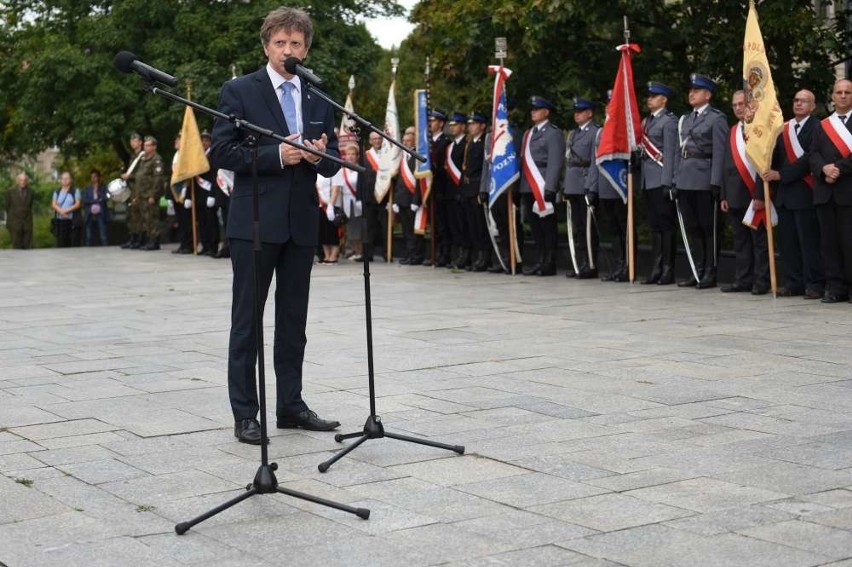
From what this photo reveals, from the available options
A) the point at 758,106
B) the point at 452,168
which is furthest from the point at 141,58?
the point at 758,106

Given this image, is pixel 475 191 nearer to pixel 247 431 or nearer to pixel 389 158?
pixel 389 158

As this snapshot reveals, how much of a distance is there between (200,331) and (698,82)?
20.6 ft

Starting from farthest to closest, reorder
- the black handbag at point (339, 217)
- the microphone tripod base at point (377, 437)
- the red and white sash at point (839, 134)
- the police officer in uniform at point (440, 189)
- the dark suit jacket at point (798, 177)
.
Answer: the black handbag at point (339, 217), the police officer in uniform at point (440, 189), the dark suit jacket at point (798, 177), the red and white sash at point (839, 134), the microphone tripod base at point (377, 437)

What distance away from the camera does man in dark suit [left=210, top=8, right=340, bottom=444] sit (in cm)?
707

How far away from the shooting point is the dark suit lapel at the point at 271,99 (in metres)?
7.23

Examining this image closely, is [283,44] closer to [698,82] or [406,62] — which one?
[698,82]

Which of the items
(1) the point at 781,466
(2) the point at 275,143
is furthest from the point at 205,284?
(1) the point at 781,466

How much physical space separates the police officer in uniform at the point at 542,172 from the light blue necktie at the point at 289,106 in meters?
10.4

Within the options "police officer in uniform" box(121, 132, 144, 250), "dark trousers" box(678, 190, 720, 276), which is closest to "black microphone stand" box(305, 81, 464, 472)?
"dark trousers" box(678, 190, 720, 276)

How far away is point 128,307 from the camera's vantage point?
15.0 metres

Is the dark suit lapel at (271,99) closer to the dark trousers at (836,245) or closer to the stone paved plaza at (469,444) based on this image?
the stone paved plaza at (469,444)

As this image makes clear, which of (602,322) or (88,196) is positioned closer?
(602,322)

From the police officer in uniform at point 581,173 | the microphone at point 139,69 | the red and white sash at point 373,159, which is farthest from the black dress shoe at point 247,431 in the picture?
the red and white sash at point 373,159

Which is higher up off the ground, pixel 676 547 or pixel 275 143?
pixel 275 143
